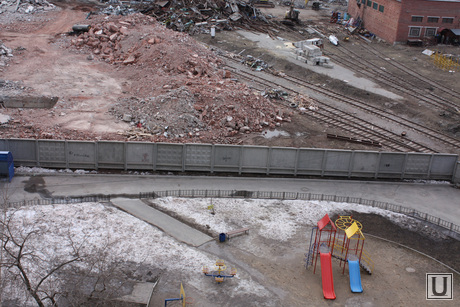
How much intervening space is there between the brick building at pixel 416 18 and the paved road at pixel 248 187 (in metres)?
30.6

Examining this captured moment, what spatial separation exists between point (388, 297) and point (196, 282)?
21.8 ft

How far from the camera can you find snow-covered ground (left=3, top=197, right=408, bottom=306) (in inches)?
710

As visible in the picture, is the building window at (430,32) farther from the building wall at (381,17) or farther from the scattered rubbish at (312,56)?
Result: the scattered rubbish at (312,56)

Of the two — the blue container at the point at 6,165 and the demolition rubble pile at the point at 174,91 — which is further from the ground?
the demolition rubble pile at the point at 174,91

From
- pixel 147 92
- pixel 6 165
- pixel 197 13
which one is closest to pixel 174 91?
pixel 147 92

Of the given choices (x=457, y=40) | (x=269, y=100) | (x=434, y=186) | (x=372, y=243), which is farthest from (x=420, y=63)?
(x=372, y=243)

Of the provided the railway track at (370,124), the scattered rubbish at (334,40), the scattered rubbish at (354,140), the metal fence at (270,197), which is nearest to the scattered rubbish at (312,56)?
the railway track at (370,124)

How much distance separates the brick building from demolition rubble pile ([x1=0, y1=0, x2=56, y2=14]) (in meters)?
35.5

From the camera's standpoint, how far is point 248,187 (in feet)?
78.6

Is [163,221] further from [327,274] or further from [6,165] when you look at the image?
[6,165]

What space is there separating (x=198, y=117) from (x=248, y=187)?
277 inches

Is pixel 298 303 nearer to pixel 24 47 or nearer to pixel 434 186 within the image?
pixel 434 186

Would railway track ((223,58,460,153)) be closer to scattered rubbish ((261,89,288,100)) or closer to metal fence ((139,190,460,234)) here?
scattered rubbish ((261,89,288,100))

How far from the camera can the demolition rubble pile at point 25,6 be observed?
1967 inches
